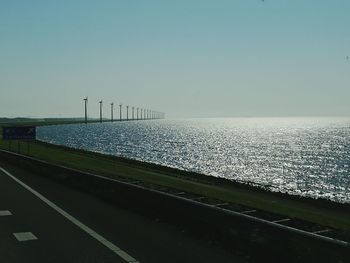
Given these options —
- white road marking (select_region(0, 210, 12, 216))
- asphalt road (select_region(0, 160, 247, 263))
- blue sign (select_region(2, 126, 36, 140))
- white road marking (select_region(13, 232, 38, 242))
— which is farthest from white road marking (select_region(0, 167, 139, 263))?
blue sign (select_region(2, 126, 36, 140))

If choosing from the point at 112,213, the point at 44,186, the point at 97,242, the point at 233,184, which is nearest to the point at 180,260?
the point at 97,242

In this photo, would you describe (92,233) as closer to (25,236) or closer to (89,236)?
(89,236)

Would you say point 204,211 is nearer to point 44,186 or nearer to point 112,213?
point 112,213

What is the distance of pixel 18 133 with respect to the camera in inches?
1523

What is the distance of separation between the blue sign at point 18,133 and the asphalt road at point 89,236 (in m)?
23.5

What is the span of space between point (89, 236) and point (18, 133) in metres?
30.3

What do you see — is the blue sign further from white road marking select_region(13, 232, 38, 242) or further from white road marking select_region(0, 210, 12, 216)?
white road marking select_region(13, 232, 38, 242)

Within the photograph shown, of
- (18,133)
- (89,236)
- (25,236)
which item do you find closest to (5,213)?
(25,236)

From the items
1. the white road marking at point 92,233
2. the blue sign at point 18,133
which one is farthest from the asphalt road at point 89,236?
the blue sign at point 18,133

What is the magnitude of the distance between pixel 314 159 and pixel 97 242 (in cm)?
7011

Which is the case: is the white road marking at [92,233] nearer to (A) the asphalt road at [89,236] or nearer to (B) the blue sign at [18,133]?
(A) the asphalt road at [89,236]

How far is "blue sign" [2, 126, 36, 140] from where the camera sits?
38031 mm

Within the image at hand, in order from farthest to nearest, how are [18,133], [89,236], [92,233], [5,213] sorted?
[18,133] → [5,213] → [92,233] → [89,236]

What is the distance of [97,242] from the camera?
30.9 ft
